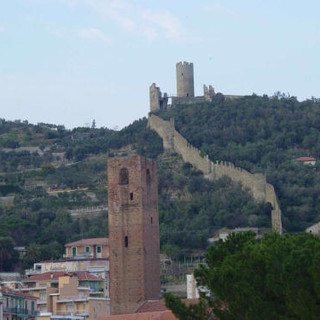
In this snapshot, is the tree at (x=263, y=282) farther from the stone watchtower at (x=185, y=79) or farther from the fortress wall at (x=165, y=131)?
the stone watchtower at (x=185, y=79)

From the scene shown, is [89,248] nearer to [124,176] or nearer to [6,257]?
[6,257]

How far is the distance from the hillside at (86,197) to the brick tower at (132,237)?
20961 mm

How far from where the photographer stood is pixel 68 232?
75812mm

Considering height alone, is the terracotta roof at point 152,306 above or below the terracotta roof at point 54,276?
below

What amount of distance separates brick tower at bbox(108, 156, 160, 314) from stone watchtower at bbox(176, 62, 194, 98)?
5693cm

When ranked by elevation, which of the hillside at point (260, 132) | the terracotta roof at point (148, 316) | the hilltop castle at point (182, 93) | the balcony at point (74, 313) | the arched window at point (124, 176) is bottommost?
the balcony at point (74, 313)

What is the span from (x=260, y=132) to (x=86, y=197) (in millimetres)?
15124

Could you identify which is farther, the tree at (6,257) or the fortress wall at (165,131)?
the fortress wall at (165,131)

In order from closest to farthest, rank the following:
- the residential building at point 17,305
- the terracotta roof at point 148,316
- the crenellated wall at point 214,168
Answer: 1. the terracotta roof at point 148,316
2. the residential building at point 17,305
3. the crenellated wall at point 214,168

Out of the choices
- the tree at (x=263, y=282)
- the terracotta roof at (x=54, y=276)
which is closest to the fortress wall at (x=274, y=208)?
the terracotta roof at (x=54, y=276)

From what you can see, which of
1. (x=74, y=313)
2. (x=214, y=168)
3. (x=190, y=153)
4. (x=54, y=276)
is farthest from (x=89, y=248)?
(x=190, y=153)

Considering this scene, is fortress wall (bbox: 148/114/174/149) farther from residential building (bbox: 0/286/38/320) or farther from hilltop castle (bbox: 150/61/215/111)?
residential building (bbox: 0/286/38/320)

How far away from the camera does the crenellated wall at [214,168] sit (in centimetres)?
7694

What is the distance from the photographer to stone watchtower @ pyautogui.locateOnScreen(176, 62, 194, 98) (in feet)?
346
